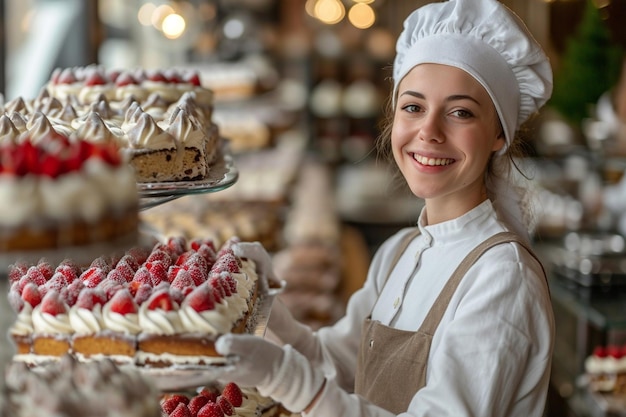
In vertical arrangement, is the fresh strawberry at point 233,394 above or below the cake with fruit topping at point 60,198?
below

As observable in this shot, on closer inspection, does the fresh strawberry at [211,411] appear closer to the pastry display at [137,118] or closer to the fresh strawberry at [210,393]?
the fresh strawberry at [210,393]

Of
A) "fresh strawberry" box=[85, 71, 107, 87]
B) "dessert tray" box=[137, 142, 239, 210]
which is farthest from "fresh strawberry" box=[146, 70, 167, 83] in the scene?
"dessert tray" box=[137, 142, 239, 210]

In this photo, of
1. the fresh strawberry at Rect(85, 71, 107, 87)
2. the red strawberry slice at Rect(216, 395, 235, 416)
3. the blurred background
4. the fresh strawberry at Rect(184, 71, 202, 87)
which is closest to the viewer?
the red strawberry slice at Rect(216, 395, 235, 416)

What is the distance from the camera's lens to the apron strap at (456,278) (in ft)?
5.97

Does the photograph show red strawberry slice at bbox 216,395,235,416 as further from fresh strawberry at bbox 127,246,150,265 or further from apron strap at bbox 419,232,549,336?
apron strap at bbox 419,232,549,336

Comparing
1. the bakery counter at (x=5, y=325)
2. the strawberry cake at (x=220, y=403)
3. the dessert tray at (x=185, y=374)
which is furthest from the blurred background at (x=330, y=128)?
the bakery counter at (x=5, y=325)

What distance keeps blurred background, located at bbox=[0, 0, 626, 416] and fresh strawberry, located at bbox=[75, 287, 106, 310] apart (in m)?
1.28

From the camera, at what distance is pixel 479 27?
193 cm

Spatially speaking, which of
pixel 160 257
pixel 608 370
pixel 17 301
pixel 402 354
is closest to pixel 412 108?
pixel 402 354

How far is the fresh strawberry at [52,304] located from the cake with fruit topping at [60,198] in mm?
320

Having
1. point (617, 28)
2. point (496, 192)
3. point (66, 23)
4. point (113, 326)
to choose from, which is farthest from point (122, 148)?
point (617, 28)

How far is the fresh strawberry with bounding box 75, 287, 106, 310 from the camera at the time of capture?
1351 mm

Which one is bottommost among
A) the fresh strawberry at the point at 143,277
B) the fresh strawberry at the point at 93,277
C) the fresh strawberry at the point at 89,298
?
the fresh strawberry at the point at 93,277

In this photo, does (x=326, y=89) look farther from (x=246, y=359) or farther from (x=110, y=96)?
(x=246, y=359)
